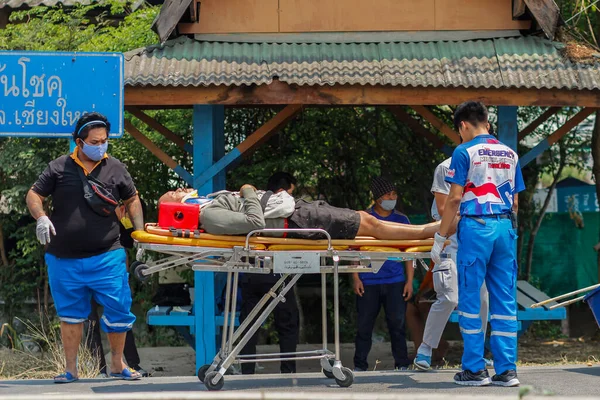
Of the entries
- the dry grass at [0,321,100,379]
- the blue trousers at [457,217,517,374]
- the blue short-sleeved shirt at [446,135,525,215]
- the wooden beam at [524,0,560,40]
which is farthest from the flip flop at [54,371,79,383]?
the wooden beam at [524,0,560,40]

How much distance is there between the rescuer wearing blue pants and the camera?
6773mm

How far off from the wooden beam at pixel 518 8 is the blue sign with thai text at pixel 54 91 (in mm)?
4258

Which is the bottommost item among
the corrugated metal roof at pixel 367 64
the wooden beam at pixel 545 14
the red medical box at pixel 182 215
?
the red medical box at pixel 182 215

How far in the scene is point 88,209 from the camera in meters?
7.27

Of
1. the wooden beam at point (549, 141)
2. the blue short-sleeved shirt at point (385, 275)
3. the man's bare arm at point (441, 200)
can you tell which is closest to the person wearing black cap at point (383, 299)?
the blue short-sleeved shirt at point (385, 275)

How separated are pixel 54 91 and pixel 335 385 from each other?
3.28m

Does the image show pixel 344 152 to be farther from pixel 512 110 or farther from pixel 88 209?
pixel 88 209

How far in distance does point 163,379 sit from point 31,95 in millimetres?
2525

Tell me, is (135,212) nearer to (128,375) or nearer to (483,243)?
(128,375)

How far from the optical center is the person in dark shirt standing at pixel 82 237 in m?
7.23

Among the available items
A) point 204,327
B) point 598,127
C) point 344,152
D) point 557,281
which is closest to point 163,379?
point 204,327

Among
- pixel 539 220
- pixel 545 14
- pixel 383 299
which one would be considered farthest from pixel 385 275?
pixel 539 220

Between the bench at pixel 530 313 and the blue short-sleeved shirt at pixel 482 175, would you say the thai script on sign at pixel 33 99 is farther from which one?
the bench at pixel 530 313

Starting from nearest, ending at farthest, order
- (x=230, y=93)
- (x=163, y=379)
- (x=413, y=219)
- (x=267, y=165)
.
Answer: (x=163, y=379) → (x=230, y=93) → (x=267, y=165) → (x=413, y=219)
